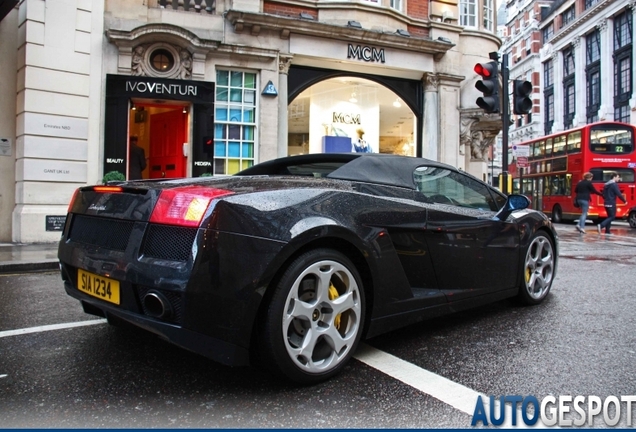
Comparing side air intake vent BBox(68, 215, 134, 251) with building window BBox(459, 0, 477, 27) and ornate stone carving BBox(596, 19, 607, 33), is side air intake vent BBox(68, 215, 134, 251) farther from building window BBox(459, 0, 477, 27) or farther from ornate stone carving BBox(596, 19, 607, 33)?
ornate stone carving BBox(596, 19, 607, 33)

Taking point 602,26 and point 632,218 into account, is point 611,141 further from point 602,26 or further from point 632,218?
point 602,26

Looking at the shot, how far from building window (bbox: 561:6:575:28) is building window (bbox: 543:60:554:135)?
4.68m

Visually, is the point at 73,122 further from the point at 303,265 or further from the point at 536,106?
the point at 536,106

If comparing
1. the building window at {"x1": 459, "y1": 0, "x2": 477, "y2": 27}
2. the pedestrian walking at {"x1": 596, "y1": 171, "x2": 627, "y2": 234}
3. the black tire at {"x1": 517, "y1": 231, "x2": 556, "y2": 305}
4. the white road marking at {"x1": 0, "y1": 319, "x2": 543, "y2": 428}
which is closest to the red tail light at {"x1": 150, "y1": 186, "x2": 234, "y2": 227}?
the white road marking at {"x1": 0, "y1": 319, "x2": 543, "y2": 428}

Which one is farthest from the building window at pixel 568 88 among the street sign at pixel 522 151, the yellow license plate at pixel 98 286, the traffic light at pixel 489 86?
the yellow license plate at pixel 98 286

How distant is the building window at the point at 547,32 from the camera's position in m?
54.8

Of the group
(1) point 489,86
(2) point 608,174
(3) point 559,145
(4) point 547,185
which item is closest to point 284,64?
(1) point 489,86

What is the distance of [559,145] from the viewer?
22344 millimetres

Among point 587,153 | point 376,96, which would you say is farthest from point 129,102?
point 587,153

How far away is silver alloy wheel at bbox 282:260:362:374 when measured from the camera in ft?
8.04

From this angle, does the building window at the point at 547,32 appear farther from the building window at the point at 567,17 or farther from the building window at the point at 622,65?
the building window at the point at 622,65

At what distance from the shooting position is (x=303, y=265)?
8.07 ft

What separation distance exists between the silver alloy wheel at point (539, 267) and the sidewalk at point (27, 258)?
5.91 m

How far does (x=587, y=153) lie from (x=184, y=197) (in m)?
21.4
